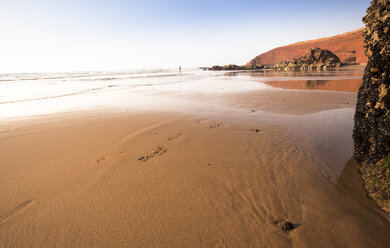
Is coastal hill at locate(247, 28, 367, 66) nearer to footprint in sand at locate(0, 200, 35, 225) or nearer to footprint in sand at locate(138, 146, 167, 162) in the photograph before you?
footprint in sand at locate(138, 146, 167, 162)

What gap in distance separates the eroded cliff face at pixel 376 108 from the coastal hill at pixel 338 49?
81.3 metres

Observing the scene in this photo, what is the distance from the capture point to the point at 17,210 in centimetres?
221

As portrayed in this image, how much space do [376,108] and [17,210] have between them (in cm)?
524

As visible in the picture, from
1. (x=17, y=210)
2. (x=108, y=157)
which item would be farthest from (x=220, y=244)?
(x=108, y=157)

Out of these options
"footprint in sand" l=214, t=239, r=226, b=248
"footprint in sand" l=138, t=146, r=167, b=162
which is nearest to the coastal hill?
"footprint in sand" l=138, t=146, r=167, b=162

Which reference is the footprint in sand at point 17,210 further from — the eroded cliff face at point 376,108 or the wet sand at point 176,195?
the eroded cliff face at point 376,108

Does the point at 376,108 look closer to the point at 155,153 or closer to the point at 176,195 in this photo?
the point at 176,195

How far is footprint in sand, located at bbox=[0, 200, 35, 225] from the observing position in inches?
82.0

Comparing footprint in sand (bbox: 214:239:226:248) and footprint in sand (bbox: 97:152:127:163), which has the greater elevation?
footprint in sand (bbox: 97:152:127:163)

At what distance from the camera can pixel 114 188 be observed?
2602 millimetres

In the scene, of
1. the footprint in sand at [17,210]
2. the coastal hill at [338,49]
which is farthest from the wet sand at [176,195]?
the coastal hill at [338,49]

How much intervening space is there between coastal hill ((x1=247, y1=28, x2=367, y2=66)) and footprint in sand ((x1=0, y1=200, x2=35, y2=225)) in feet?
281

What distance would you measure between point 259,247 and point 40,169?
3.70m

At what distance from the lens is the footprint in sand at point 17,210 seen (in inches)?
82.0
